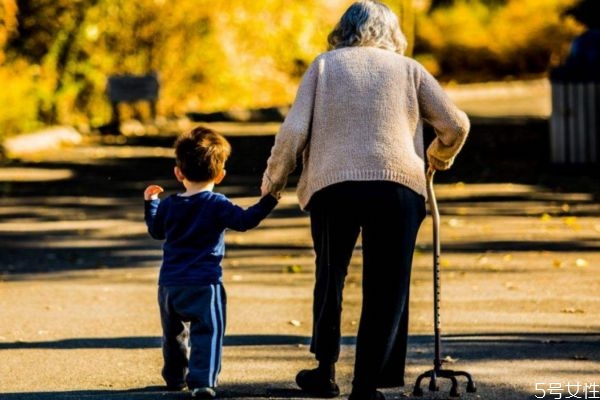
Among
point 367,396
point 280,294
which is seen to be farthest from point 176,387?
point 280,294

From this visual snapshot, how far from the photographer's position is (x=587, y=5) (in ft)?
67.4

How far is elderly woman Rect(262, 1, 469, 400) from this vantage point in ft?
21.3

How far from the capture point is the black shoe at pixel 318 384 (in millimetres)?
6859

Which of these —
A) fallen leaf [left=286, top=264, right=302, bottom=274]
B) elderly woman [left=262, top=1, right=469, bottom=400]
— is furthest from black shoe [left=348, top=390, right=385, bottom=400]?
fallen leaf [left=286, top=264, right=302, bottom=274]

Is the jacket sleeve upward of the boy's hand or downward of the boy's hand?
downward

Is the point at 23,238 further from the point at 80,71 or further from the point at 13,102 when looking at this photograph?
the point at 80,71

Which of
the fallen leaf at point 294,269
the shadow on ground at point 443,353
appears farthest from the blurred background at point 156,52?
the shadow on ground at point 443,353

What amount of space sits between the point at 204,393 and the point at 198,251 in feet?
2.06

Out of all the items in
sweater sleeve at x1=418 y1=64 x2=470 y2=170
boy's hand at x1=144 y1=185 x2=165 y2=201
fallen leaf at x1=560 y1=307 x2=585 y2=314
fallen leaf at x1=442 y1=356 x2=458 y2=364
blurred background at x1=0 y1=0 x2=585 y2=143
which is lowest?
fallen leaf at x1=442 y1=356 x2=458 y2=364

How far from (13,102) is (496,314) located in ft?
45.8

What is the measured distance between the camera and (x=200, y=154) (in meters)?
6.86

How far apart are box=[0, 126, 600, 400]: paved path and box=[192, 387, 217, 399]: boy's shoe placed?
0.19 meters

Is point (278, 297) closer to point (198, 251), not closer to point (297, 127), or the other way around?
point (198, 251)

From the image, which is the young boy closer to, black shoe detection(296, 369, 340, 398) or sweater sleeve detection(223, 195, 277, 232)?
sweater sleeve detection(223, 195, 277, 232)
